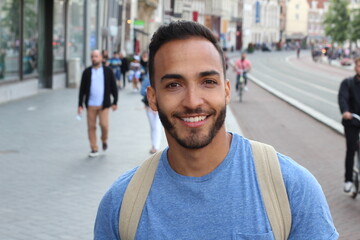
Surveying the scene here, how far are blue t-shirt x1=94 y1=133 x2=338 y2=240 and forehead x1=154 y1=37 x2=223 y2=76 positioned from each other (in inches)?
10.4

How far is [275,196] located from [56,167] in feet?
31.1

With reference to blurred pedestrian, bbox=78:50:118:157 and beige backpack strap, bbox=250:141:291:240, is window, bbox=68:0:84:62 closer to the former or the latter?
blurred pedestrian, bbox=78:50:118:157

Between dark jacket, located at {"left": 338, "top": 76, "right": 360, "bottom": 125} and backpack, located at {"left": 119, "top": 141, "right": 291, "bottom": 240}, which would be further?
dark jacket, located at {"left": 338, "top": 76, "right": 360, "bottom": 125}

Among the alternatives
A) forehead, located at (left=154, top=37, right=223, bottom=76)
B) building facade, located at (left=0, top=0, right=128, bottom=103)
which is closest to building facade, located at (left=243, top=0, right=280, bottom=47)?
building facade, located at (left=0, top=0, right=128, bottom=103)

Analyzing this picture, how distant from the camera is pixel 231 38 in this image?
406 ft

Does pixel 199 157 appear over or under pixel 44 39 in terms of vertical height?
over

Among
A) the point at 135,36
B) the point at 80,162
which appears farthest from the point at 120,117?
the point at 135,36

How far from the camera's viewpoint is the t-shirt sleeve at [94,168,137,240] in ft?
7.31

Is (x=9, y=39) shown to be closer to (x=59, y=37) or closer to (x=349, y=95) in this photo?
(x=59, y=37)

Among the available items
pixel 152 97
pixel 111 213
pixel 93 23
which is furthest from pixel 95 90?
pixel 93 23

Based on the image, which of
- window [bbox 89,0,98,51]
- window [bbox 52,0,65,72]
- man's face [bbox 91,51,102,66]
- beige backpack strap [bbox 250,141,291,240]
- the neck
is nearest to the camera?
beige backpack strap [bbox 250,141,291,240]

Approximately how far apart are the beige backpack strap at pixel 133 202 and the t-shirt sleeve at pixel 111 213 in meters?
0.03

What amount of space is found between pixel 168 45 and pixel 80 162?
32.4 feet

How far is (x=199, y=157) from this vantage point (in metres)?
2.19
